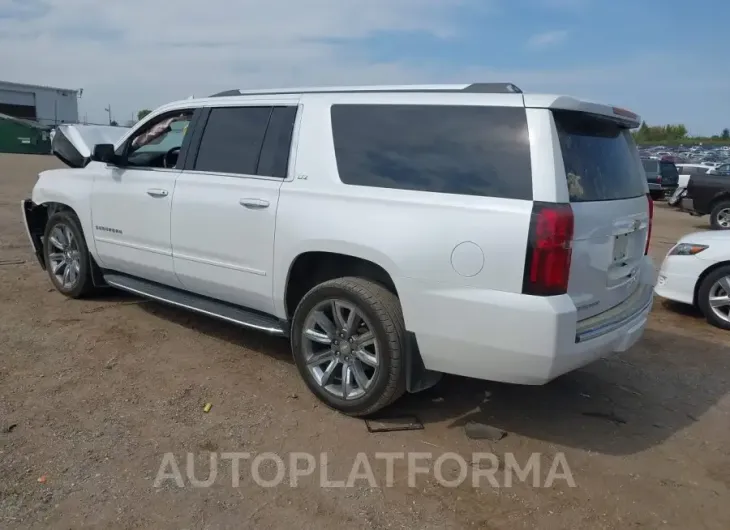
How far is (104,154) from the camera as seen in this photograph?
5.27 metres

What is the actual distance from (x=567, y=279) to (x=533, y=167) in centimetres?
60

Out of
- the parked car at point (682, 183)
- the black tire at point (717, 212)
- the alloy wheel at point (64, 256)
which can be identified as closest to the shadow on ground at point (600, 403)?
the alloy wheel at point (64, 256)

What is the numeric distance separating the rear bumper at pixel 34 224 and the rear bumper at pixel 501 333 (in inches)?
184

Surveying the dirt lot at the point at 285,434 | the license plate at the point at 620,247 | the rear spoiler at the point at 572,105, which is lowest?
the dirt lot at the point at 285,434

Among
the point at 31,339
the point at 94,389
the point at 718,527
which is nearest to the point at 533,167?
the point at 718,527

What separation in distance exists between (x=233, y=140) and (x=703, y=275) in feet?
16.0

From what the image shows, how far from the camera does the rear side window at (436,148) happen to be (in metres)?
3.36

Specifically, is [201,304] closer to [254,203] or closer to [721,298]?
[254,203]

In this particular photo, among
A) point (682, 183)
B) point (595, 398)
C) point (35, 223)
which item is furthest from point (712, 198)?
point (35, 223)

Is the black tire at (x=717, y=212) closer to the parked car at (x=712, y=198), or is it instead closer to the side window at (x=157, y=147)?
the parked car at (x=712, y=198)

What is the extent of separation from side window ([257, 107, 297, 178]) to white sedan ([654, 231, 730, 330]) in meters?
4.51

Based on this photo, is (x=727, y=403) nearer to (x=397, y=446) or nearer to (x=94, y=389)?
(x=397, y=446)

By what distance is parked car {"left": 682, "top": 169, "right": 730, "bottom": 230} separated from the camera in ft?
48.3

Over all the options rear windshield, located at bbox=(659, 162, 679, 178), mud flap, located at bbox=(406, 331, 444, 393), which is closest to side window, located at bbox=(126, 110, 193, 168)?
mud flap, located at bbox=(406, 331, 444, 393)
